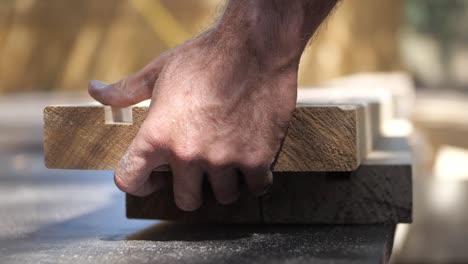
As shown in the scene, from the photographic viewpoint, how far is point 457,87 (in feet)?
29.7

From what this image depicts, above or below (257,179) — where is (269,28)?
above

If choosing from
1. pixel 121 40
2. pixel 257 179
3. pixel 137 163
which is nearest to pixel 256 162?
pixel 257 179

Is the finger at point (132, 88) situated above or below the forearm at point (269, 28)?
below

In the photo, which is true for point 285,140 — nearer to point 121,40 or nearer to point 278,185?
point 278,185

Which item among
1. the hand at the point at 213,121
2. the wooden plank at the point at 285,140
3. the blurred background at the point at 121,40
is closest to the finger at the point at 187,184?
the hand at the point at 213,121

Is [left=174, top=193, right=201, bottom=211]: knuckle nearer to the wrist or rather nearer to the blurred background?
the wrist

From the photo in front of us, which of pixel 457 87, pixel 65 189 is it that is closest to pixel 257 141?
pixel 65 189

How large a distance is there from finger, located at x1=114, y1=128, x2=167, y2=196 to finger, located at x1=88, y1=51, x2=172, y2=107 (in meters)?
0.13

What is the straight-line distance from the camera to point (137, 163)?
1117 millimetres

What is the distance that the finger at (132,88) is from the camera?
1209 mm

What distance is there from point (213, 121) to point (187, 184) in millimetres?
109

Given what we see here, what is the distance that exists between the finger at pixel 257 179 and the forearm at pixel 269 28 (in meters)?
0.16

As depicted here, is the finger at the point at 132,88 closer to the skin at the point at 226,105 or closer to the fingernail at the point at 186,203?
the skin at the point at 226,105

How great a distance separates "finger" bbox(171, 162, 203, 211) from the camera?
110 cm
